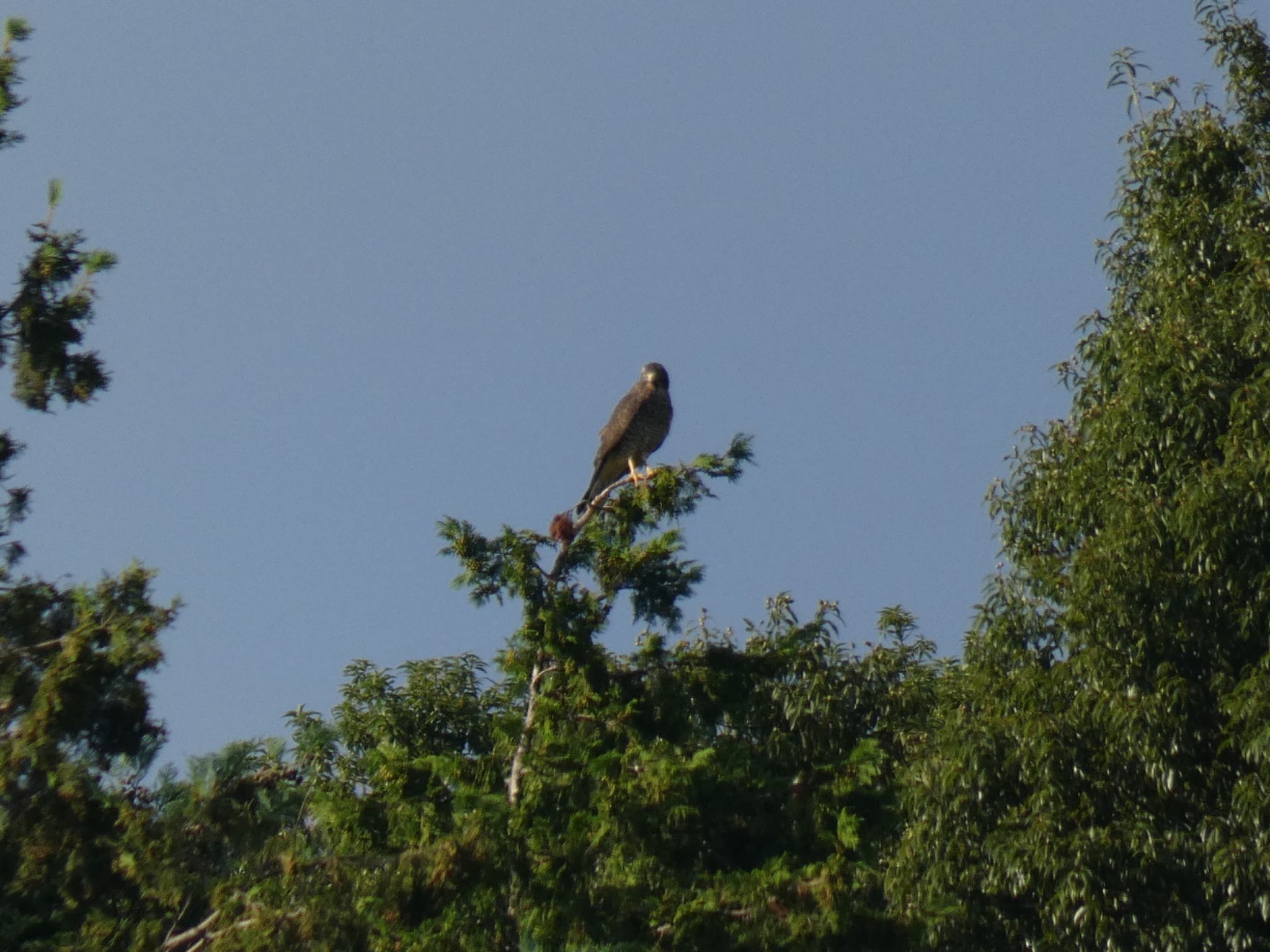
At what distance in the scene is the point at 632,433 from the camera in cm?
1227

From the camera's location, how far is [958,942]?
10734 mm

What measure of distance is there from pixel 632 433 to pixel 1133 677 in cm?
386

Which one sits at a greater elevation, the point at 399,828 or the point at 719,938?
the point at 399,828

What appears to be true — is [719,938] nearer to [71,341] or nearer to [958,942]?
[958,942]

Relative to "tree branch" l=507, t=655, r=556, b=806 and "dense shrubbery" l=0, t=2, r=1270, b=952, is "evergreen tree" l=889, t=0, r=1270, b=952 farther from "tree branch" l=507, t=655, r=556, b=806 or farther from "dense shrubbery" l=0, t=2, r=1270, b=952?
"tree branch" l=507, t=655, r=556, b=806

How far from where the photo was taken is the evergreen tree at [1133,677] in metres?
9.95

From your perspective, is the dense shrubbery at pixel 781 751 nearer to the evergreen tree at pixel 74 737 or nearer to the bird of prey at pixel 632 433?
the evergreen tree at pixel 74 737

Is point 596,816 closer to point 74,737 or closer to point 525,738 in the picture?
point 525,738

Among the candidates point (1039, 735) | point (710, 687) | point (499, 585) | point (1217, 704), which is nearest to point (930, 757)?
point (1039, 735)

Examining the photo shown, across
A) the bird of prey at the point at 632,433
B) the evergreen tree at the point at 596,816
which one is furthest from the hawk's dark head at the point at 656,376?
the evergreen tree at the point at 596,816

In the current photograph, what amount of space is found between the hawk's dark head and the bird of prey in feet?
0.05

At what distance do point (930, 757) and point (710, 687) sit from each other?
3058 mm

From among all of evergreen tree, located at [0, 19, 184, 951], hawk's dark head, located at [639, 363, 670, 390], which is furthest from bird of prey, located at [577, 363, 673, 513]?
evergreen tree, located at [0, 19, 184, 951]

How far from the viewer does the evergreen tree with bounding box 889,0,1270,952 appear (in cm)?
995
